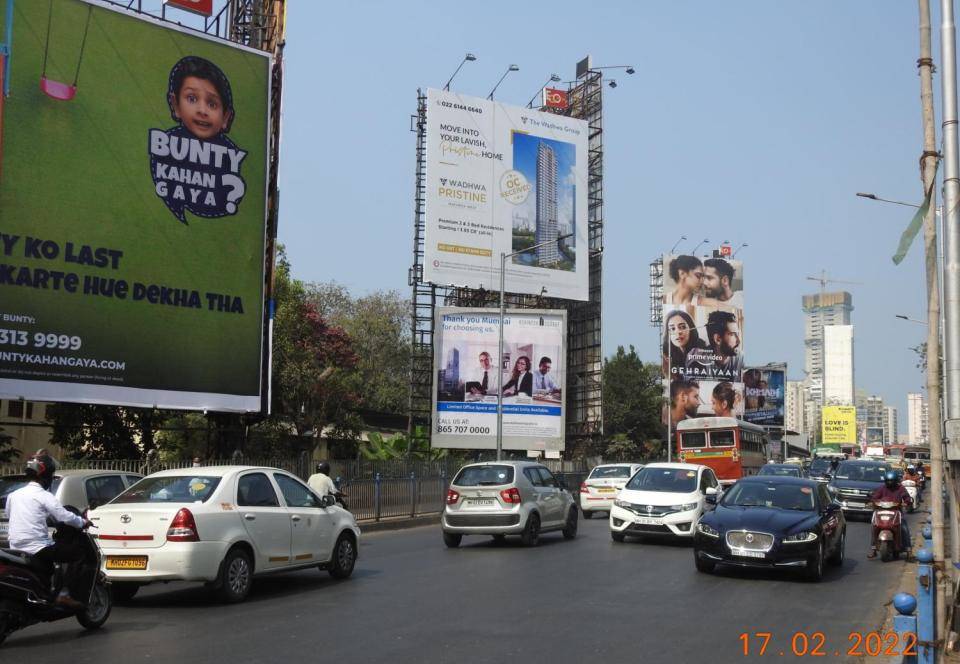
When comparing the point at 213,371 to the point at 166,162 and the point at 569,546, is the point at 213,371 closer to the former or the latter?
the point at 166,162

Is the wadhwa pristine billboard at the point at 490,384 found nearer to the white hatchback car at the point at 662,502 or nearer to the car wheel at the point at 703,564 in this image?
the white hatchback car at the point at 662,502

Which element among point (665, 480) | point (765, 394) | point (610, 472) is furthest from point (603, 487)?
point (765, 394)

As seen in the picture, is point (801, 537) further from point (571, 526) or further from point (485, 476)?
point (571, 526)

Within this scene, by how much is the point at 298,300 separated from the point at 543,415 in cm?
1276

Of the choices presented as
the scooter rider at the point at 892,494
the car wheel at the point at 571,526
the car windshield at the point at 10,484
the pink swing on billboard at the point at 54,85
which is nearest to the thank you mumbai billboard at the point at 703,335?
the car wheel at the point at 571,526

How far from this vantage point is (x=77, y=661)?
349 inches

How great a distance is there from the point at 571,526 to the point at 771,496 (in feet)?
22.6

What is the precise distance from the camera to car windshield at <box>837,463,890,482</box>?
31250 mm

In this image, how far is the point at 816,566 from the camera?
1488cm

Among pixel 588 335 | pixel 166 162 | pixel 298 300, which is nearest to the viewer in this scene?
pixel 166 162

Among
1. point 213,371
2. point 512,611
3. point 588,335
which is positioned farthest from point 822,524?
point 588,335

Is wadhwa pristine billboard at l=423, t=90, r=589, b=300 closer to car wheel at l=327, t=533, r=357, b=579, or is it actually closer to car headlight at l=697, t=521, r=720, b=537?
car headlight at l=697, t=521, r=720, b=537

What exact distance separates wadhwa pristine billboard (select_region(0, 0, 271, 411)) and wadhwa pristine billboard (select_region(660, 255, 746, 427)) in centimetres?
6269

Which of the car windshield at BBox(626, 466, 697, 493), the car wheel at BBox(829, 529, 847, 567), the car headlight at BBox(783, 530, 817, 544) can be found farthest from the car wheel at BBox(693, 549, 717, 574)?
the car windshield at BBox(626, 466, 697, 493)
